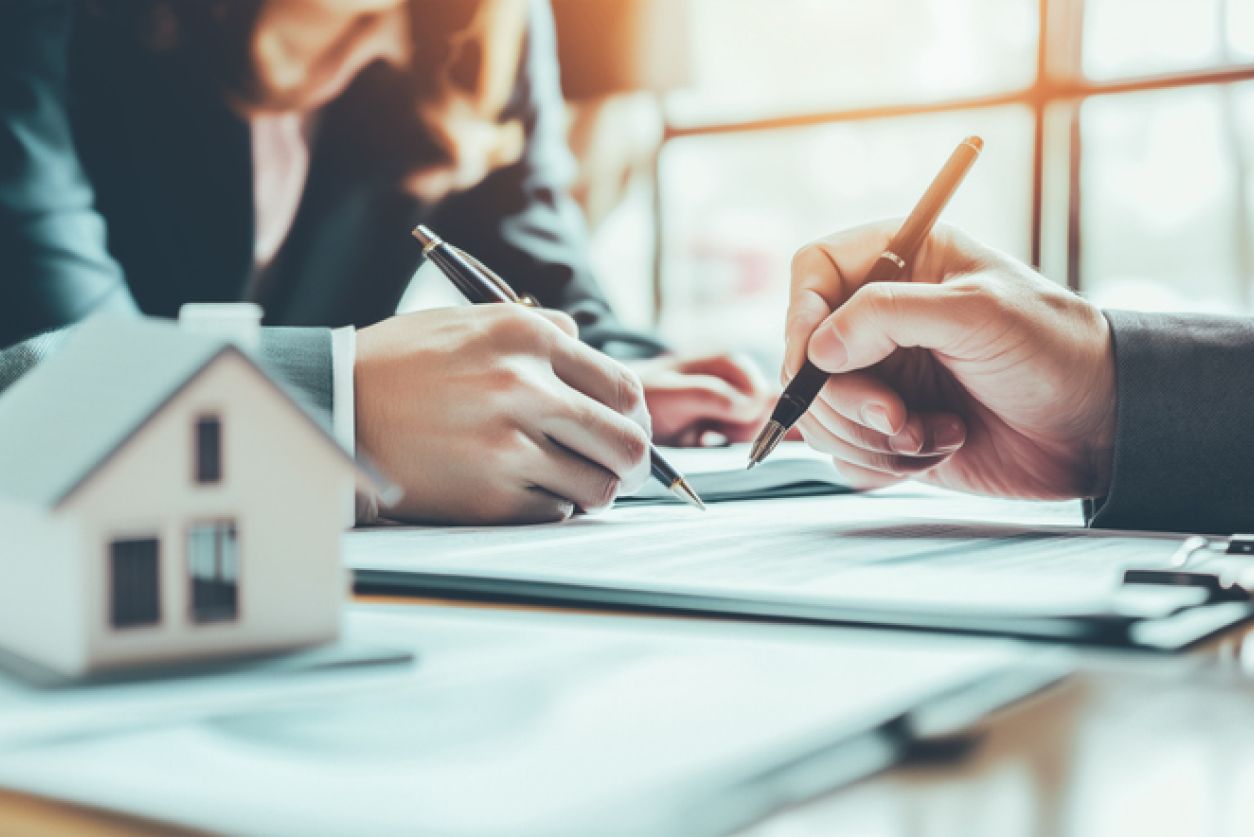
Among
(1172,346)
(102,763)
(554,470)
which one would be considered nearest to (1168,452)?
(1172,346)

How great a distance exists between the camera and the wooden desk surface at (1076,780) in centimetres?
24

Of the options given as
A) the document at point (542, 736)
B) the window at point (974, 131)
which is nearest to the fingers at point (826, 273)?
the document at point (542, 736)

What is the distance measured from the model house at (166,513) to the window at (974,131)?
5.81 ft

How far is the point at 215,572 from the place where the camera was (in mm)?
330

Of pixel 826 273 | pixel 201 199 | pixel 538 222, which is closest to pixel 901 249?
pixel 826 273

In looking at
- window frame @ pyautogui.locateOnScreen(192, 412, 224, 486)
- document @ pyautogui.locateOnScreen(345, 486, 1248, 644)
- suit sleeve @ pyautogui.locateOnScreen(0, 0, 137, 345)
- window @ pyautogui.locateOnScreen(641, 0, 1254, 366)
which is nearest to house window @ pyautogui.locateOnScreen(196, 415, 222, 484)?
window frame @ pyautogui.locateOnScreen(192, 412, 224, 486)

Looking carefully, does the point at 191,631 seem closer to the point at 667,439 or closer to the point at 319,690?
the point at 319,690

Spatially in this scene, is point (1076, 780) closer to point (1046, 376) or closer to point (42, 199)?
point (1046, 376)

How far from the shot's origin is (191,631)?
12.8 inches

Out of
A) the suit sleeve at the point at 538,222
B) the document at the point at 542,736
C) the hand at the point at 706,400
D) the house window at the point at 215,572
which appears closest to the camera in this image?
the document at the point at 542,736

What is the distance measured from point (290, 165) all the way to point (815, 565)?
130 centimetres

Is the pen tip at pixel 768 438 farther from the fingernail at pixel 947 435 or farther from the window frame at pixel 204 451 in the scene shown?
the window frame at pixel 204 451

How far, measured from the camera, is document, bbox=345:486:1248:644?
40cm

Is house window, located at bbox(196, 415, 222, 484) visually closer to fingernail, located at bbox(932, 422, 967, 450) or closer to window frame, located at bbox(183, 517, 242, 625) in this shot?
window frame, located at bbox(183, 517, 242, 625)
